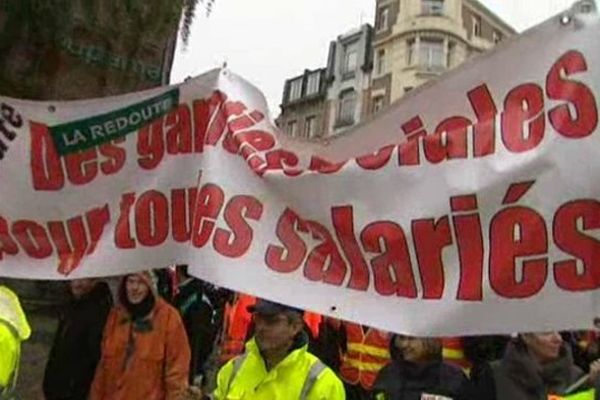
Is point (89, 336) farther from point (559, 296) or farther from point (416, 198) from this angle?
point (559, 296)

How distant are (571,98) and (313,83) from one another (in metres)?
49.5

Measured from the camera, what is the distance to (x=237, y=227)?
3.11 meters

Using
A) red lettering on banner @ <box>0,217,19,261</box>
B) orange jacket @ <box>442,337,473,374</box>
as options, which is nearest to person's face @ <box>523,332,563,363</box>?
orange jacket @ <box>442,337,473,374</box>

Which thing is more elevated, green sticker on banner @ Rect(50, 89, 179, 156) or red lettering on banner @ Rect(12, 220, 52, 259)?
green sticker on banner @ Rect(50, 89, 179, 156)

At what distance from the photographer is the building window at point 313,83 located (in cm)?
5112

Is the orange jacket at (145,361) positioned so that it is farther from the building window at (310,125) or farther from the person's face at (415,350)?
the building window at (310,125)

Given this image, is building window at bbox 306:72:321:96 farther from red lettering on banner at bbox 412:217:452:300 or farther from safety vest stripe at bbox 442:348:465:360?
red lettering on banner at bbox 412:217:452:300

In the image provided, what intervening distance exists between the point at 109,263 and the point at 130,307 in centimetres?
129

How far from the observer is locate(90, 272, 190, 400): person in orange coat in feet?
15.5

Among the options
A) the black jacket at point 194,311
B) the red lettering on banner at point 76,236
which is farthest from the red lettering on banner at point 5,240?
the black jacket at point 194,311

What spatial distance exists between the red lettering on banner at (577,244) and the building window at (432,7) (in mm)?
40746

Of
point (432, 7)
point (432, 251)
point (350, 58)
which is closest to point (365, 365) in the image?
point (432, 251)

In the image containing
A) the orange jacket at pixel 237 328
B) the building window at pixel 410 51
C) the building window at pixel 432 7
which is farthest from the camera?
the building window at pixel 432 7

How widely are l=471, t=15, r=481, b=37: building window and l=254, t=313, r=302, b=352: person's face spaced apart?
41335 mm
